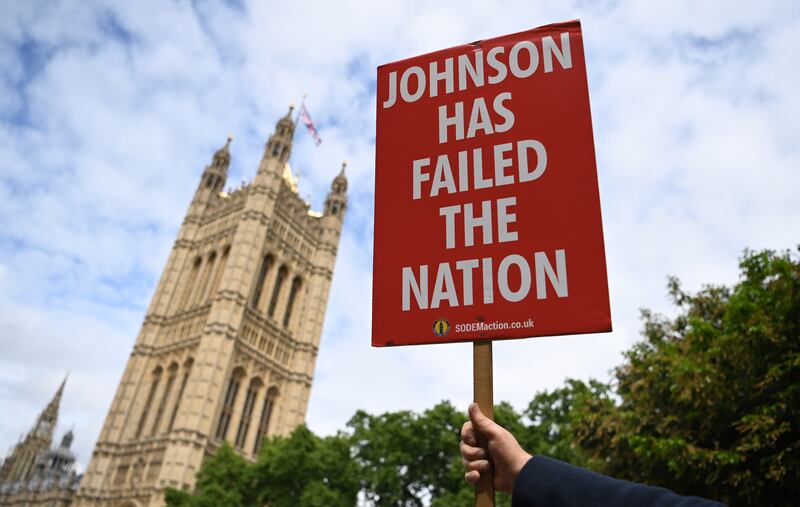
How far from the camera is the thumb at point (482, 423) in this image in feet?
7.59

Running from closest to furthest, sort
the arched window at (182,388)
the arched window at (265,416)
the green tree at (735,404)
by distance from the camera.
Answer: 1. the green tree at (735,404)
2. the arched window at (182,388)
3. the arched window at (265,416)

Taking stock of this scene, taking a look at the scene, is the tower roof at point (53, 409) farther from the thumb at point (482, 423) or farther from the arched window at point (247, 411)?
the thumb at point (482, 423)

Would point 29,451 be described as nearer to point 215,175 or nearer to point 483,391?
point 215,175

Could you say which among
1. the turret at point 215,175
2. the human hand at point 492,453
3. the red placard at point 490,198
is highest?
the turret at point 215,175

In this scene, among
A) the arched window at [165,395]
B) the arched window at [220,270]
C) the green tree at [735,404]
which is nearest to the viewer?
the green tree at [735,404]

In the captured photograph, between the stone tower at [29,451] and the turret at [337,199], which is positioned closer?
the turret at [337,199]

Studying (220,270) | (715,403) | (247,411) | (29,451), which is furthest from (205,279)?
(29,451)

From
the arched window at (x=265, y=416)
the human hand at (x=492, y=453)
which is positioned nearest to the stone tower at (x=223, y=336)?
the arched window at (x=265, y=416)

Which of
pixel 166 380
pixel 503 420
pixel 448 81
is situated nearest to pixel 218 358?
pixel 166 380

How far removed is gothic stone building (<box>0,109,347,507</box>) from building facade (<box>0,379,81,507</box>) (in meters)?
20.4

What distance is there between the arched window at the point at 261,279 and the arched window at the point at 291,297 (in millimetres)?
2887

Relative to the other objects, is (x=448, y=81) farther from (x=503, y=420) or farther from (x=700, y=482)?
(x=503, y=420)

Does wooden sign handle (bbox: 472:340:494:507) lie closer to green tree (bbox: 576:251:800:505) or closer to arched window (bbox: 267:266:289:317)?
green tree (bbox: 576:251:800:505)

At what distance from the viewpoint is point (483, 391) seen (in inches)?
105
